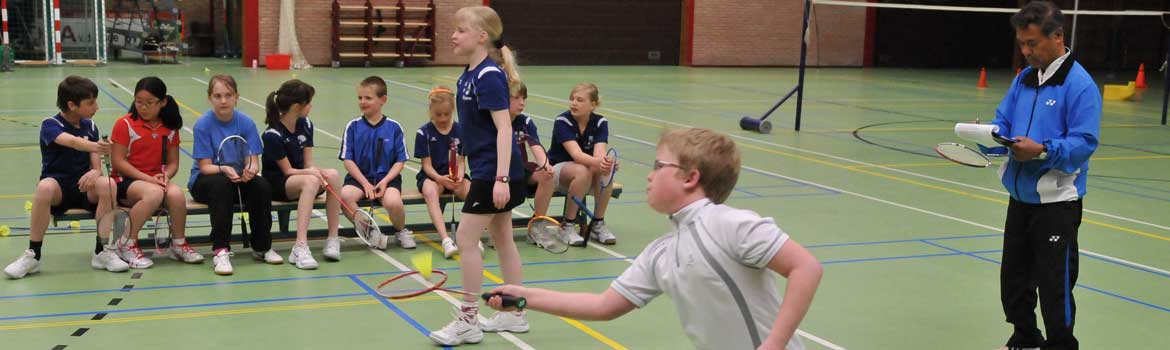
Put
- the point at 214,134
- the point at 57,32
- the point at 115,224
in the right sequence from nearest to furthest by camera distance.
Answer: the point at 115,224 < the point at 214,134 < the point at 57,32

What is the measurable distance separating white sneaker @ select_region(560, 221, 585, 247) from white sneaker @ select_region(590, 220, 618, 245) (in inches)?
5.7

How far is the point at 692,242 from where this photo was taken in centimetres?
314

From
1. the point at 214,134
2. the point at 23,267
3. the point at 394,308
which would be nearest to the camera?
the point at 394,308

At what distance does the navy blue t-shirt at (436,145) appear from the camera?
310 inches

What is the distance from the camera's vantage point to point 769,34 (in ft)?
114

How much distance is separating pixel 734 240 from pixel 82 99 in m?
5.32

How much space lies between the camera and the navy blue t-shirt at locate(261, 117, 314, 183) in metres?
7.43

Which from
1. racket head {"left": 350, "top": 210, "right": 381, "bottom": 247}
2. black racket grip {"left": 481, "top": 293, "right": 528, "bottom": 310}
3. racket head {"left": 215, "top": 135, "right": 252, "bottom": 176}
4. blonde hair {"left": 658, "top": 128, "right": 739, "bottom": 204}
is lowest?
racket head {"left": 350, "top": 210, "right": 381, "bottom": 247}

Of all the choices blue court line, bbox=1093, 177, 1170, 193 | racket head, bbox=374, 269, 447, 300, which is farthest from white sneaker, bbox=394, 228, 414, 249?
blue court line, bbox=1093, 177, 1170, 193

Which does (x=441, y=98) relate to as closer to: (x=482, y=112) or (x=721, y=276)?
(x=482, y=112)

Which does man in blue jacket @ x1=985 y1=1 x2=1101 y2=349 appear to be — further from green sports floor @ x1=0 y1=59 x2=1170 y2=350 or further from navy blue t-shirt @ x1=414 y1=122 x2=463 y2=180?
navy blue t-shirt @ x1=414 y1=122 x2=463 y2=180

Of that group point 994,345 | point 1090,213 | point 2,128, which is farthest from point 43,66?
point 994,345

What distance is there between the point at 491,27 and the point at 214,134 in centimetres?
273

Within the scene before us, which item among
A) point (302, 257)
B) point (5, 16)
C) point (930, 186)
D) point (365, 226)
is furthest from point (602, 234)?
point (5, 16)
